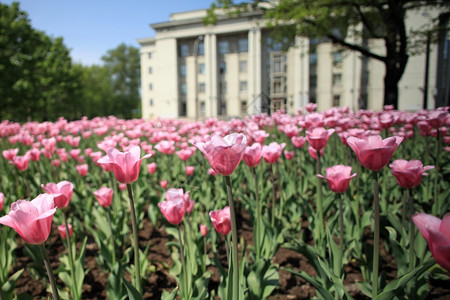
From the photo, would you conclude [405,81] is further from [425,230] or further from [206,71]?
[425,230]

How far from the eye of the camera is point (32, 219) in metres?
0.90

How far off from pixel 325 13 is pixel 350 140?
1217 centimetres

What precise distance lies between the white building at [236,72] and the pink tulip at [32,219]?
3272 cm

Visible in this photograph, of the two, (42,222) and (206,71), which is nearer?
(42,222)

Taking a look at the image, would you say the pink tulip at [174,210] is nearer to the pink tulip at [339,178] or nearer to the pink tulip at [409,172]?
the pink tulip at [339,178]

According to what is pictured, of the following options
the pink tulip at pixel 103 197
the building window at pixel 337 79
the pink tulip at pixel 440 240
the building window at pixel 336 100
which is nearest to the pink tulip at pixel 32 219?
the pink tulip at pixel 103 197

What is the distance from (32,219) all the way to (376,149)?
1.21 meters

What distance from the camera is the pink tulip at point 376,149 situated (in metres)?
1.06

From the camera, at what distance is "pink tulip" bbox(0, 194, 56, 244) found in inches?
34.8

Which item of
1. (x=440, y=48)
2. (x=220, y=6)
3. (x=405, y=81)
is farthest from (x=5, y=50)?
(x=440, y=48)

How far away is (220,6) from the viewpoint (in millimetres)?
14461

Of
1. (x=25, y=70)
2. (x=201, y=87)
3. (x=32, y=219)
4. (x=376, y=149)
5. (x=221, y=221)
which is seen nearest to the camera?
(x=32, y=219)

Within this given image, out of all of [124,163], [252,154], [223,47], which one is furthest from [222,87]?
[124,163]

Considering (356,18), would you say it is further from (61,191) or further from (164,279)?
(61,191)
